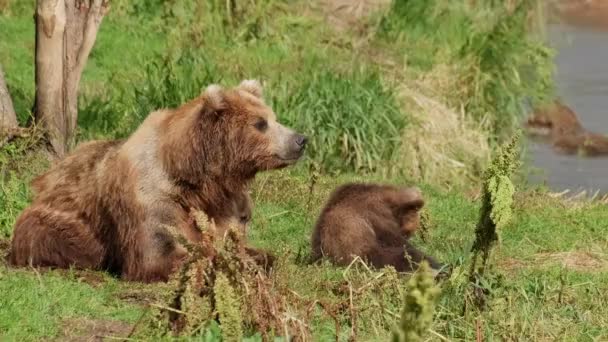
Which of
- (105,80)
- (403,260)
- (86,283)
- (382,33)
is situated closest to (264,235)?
(403,260)

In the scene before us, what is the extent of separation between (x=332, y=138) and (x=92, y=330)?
676 centimetres

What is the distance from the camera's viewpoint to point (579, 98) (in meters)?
20.8

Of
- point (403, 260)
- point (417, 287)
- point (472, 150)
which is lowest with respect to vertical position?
point (472, 150)

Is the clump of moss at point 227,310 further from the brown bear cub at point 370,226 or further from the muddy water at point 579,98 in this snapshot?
the muddy water at point 579,98

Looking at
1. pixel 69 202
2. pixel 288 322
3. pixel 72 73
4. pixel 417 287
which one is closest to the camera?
pixel 417 287

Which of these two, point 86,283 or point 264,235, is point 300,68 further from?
point 86,283

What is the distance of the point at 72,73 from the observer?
1049 cm

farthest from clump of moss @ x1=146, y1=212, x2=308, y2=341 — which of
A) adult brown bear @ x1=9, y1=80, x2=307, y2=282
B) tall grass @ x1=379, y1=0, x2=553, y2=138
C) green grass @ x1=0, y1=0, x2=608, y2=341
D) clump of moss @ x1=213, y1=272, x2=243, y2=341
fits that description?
tall grass @ x1=379, y1=0, x2=553, y2=138

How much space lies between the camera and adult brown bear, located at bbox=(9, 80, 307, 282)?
310 inches

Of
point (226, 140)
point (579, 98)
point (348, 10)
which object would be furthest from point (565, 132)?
point (226, 140)

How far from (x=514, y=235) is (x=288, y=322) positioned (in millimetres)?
4056

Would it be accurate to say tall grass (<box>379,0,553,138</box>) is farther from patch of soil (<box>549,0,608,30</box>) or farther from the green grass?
patch of soil (<box>549,0,608,30</box>)

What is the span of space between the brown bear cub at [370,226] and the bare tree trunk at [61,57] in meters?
2.54

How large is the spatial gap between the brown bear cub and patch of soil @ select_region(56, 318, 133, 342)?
2.02 m
